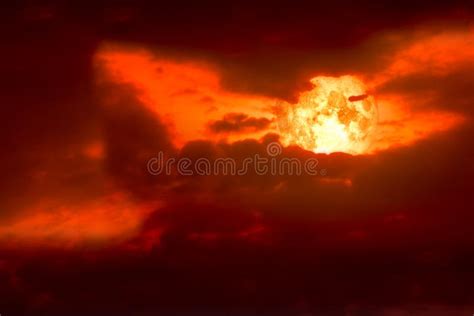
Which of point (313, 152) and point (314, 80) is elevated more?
point (314, 80)

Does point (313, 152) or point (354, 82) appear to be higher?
point (354, 82)

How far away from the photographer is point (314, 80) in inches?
904

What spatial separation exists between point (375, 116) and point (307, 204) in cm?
336

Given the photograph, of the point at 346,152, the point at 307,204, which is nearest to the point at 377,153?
the point at 346,152

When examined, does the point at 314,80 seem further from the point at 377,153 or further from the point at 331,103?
the point at 377,153

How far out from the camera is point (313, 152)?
2302 cm

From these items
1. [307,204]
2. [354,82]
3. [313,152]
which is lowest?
[307,204]

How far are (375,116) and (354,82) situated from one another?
1.20 meters

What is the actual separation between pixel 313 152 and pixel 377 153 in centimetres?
196

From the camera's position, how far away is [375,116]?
22.7m

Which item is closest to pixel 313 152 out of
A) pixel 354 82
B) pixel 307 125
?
pixel 307 125

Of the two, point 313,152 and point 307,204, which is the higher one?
point 313,152

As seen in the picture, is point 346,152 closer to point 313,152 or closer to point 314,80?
point 313,152

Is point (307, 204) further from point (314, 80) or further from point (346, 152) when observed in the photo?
point (314, 80)
